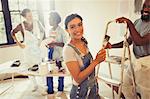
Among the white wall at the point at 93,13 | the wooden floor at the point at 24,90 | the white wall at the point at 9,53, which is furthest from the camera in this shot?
the white wall at the point at 9,53

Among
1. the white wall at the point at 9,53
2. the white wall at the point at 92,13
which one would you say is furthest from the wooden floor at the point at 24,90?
the white wall at the point at 92,13

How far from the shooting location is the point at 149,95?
1.75m

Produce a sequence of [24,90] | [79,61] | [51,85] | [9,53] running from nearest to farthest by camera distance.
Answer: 1. [79,61]
2. [51,85]
3. [24,90]
4. [9,53]

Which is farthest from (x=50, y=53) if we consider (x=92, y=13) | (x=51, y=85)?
(x=92, y=13)

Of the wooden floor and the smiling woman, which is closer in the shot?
the smiling woman

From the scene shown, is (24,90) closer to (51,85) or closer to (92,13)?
(51,85)

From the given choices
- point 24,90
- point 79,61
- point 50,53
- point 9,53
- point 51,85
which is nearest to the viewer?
point 79,61

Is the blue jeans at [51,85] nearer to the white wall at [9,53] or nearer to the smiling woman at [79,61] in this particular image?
the white wall at [9,53]

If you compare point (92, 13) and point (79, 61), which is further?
point (92, 13)

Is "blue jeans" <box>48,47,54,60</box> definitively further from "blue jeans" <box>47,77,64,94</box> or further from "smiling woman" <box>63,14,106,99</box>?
"smiling woman" <box>63,14,106,99</box>

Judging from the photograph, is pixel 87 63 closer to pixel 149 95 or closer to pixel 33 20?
pixel 149 95

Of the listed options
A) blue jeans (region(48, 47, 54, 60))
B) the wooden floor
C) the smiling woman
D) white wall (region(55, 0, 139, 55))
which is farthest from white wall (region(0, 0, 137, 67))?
the smiling woman

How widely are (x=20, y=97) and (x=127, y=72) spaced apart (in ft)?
4.81

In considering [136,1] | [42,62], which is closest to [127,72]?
[136,1]
